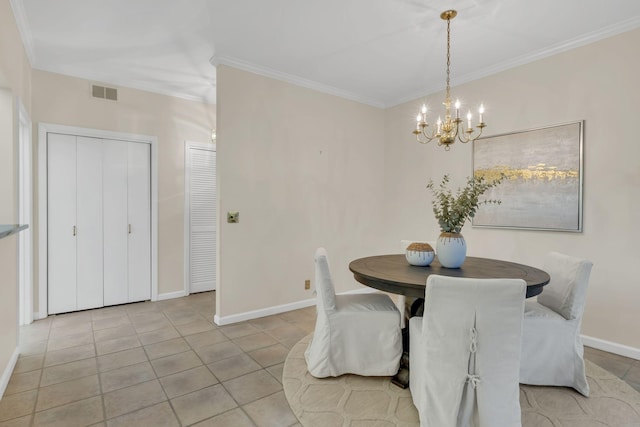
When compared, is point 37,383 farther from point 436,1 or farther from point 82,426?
point 436,1

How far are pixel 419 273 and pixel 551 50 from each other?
257cm

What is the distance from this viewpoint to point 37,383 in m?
2.26

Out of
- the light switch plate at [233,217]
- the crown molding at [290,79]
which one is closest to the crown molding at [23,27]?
the crown molding at [290,79]

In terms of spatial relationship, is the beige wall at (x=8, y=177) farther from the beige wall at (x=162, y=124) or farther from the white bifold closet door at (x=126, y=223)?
the white bifold closet door at (x=126, y=223)

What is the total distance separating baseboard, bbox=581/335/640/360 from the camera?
8.70 ft

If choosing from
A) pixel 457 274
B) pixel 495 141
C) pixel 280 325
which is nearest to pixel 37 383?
pixel 280 325

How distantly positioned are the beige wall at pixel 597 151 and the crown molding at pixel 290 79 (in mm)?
1521

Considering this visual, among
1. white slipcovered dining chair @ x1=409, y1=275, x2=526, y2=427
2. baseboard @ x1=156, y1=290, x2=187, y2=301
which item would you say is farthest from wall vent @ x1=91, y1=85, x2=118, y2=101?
white slipcovered dining chair @ x1=409, y1=275, x2=526, y2=427

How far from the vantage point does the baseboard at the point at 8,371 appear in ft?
6.94

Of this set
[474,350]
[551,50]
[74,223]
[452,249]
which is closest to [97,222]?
[74,223]

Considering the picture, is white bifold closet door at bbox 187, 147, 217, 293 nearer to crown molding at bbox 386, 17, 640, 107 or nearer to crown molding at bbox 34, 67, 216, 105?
crown molding at bbox 34, 67, 216, 105

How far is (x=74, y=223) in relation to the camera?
12.3ft

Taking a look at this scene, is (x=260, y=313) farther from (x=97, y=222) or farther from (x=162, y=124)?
(x=162, y=124)

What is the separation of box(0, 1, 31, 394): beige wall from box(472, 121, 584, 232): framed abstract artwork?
408 cm
